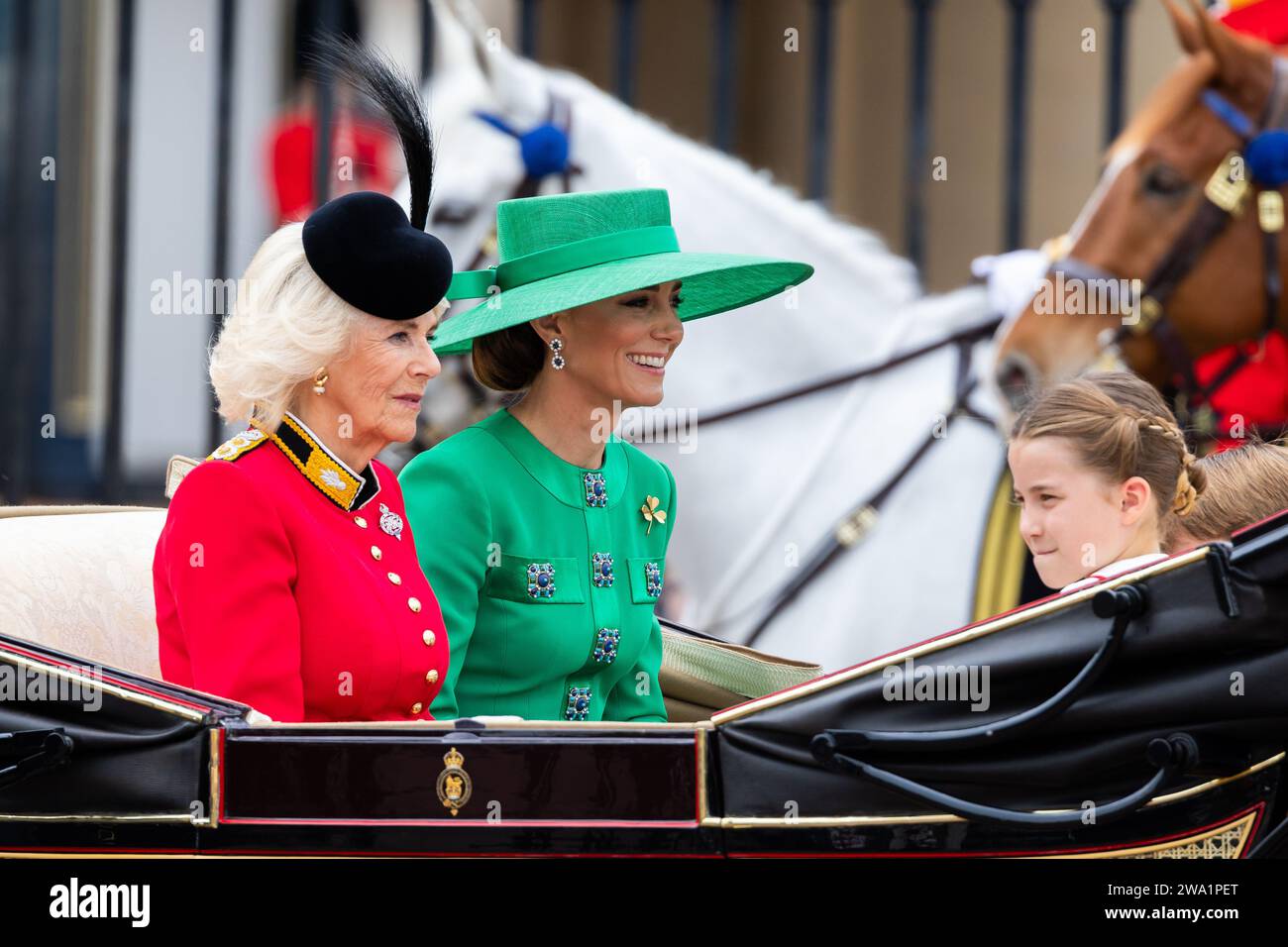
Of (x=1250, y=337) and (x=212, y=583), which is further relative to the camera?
(x=1250, y=337)

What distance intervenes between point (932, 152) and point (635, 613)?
4.89m

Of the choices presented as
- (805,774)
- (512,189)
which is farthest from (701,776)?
(512,189)

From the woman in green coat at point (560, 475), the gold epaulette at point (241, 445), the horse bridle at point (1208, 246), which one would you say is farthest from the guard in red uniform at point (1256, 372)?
the gold epaulette at point (241, 445)

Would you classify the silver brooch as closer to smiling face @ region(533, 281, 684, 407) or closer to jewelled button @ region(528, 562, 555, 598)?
jewelled button @ region(528, 562, 555, 598)

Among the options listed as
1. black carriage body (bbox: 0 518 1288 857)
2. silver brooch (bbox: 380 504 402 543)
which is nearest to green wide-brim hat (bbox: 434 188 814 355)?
silver brooch (bbox: 380 504 402 543)

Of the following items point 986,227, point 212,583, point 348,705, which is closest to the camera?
point 212,583

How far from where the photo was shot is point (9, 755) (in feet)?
5.49

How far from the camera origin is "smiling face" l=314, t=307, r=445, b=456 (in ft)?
6.30

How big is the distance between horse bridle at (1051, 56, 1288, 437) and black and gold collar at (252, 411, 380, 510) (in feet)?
6.87

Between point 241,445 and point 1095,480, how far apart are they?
3.18 ft

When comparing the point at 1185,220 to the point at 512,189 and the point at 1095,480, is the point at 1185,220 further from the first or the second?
the point at 1095,480

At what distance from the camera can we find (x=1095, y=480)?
2.09 metres
